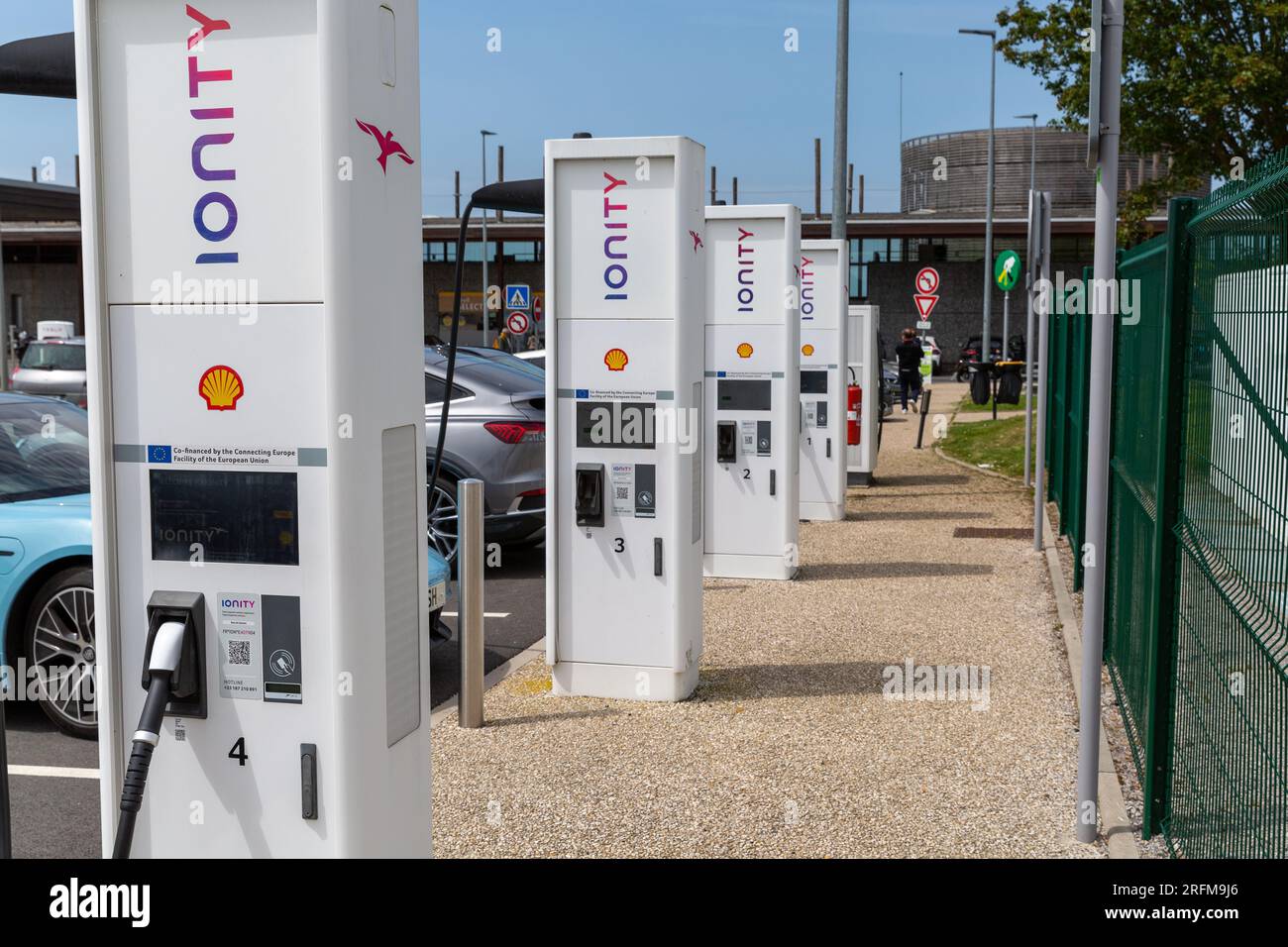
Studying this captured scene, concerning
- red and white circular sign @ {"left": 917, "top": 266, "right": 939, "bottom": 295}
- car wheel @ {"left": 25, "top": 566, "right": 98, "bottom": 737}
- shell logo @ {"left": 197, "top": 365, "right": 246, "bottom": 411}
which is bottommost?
car wheel @ {"left": 25, "top": 566, "right": 98, "bottom": 737}

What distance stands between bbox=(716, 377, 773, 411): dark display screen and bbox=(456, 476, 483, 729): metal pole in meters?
4.86

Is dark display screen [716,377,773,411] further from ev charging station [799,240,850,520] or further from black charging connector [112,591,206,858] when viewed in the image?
black charging connector [112,591,206,858]

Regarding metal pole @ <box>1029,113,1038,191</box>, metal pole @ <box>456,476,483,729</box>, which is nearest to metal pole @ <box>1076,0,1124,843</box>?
metal pole @ <box>456,476,483,729</box>

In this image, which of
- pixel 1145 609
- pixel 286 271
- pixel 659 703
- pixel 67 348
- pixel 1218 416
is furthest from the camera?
pixel 67 348

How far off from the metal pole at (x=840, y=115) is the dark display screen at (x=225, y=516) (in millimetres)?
15862

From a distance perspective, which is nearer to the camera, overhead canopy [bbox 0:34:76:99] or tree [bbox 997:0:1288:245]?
overhead canopy [bbox 0:34:76:99]

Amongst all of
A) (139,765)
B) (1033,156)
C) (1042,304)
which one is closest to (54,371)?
(1042,304)

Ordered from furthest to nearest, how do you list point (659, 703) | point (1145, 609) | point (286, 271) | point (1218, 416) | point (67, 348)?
1. point (67, 348)
2. point (659, 703)
3. point (1145, 609)
4. point (1218, 416)
5. point (286, 271)

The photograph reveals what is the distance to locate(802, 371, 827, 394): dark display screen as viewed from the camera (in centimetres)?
1431

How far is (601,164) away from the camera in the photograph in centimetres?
754

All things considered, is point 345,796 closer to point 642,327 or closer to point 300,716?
point 300,716

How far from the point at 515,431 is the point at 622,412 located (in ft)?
12.5
